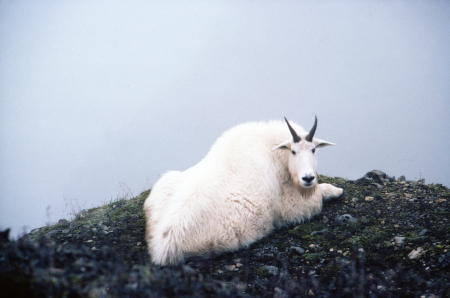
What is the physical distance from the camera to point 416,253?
474cm

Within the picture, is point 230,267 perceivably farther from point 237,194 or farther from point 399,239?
point 399,239

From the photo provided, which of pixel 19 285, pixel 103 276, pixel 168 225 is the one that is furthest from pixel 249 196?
pixel 19 285

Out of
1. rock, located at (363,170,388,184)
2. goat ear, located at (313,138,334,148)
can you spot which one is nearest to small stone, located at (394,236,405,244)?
goat ear, located at (313,138,334,148)

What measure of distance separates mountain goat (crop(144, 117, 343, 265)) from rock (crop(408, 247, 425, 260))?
5.87 ft

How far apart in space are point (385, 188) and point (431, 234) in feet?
8.54

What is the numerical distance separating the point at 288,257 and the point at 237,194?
1.28 m

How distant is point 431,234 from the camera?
5281 millimetres

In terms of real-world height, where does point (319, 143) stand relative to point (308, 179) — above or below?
above

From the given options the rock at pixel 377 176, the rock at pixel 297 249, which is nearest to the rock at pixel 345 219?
the rock at pixel 297 249

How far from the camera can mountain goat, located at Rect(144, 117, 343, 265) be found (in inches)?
198

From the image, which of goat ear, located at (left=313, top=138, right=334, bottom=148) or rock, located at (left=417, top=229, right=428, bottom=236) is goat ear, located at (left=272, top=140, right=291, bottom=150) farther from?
rock, located at (left=417, top=229, right=428, bottom=236)

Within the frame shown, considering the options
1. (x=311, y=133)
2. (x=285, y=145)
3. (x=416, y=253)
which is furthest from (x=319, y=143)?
(x=416, y=253)

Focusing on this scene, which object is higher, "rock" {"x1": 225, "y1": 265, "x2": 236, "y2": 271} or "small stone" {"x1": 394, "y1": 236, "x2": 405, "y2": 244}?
"rock" {"x1": 225, "y1": 265, "x2": 236, "y2": 271}

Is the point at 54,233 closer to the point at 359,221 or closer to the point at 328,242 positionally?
the point at 328,242
